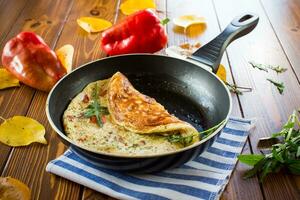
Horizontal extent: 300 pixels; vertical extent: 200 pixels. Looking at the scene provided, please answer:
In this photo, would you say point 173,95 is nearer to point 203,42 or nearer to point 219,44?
point 219,44

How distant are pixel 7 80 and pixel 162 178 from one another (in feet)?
2.39

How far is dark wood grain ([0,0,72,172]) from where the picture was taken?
1262mm

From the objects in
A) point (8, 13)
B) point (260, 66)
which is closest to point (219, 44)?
point (260, 66)

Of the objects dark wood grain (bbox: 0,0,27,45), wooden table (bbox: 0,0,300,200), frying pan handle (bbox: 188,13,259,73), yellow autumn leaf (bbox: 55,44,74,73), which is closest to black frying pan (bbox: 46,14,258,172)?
frying pan handle (bbox: 188,13,259,73)

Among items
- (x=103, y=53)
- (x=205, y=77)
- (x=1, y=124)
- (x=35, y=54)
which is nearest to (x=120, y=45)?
(x=103, y=53)

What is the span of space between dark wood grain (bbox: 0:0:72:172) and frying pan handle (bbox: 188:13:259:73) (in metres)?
0.57

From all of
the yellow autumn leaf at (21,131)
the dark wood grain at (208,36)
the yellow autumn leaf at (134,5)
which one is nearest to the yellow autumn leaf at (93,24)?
the yellow autumn leaf at (134,5)

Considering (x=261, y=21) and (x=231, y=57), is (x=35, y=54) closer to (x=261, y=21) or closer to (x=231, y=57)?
(x=231, y=57)

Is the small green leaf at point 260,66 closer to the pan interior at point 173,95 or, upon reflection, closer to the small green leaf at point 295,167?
the pan interior at point 173,95

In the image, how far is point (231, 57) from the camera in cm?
151

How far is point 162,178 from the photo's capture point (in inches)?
37.0

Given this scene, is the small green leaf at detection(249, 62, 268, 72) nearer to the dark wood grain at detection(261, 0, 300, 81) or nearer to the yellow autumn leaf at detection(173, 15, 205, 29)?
the dark wood grain at detection(261, 0, 300, 81)

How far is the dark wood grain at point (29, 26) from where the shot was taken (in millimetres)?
1262

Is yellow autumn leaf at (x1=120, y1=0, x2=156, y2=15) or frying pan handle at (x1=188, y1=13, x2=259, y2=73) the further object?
yellow autumn leaf at (x1=120, y1=0, x2=156, y2=15)
